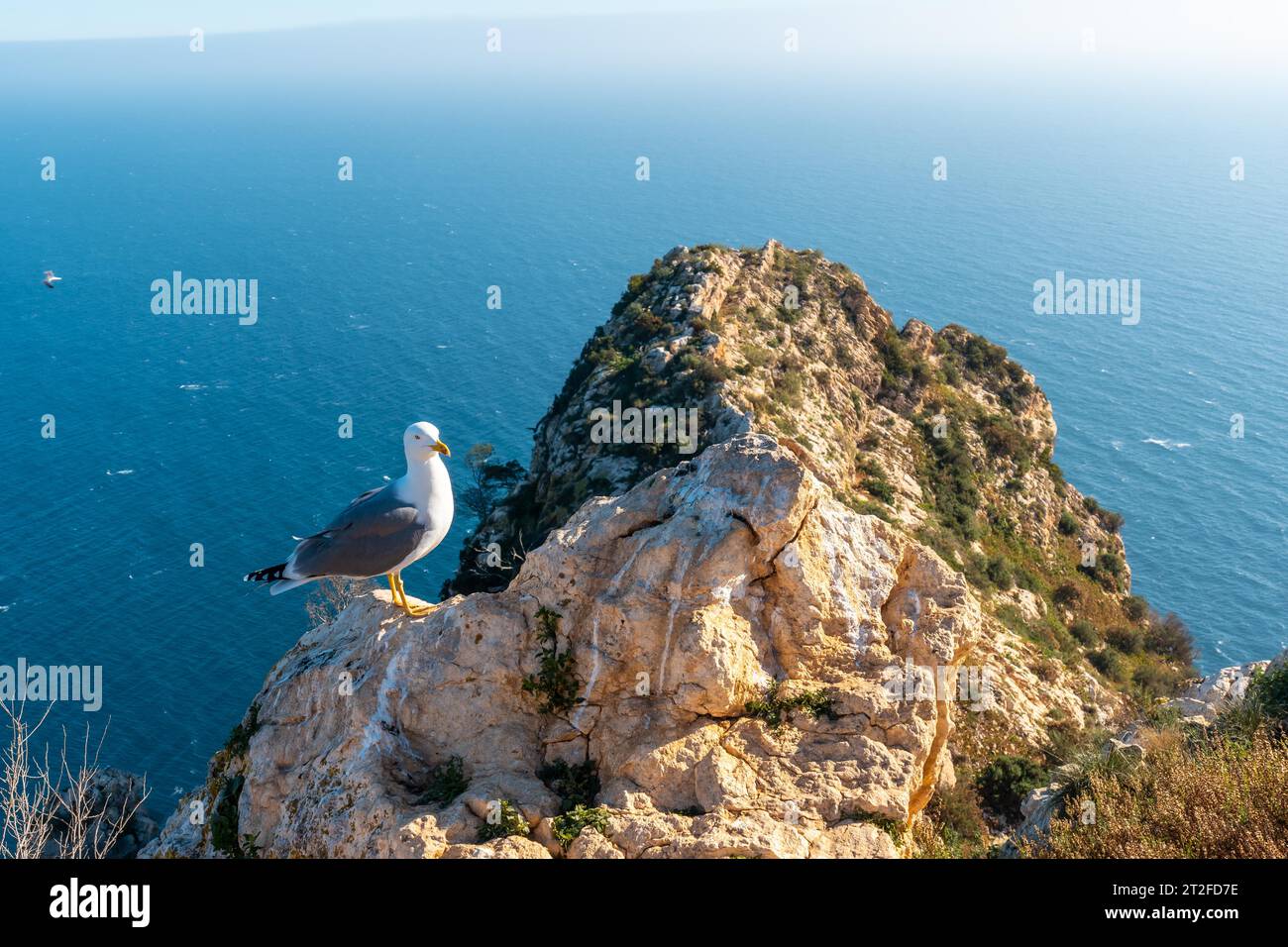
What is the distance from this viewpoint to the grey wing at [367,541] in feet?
50.4

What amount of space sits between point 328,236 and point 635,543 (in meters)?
192

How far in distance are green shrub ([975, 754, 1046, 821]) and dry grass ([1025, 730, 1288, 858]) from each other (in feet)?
23.0

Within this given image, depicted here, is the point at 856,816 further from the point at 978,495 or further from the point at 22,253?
the point at 22,253

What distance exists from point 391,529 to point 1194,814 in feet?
38.7

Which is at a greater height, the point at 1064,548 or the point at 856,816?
the point at 856,816

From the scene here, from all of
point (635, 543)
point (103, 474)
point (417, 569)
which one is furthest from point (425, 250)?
point (635, 543)

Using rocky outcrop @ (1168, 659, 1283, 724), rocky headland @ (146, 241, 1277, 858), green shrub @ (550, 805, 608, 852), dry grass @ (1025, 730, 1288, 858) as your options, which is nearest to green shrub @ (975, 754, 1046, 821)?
rocky headland @ (146, 241, 1277, 858)

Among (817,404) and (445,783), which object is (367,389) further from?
(445,783)

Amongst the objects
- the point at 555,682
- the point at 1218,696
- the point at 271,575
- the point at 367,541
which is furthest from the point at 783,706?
the point at 1218,696

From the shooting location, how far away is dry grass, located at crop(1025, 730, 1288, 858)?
449 inches

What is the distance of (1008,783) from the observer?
21516 millimetres

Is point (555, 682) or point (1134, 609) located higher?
point (555, 682)

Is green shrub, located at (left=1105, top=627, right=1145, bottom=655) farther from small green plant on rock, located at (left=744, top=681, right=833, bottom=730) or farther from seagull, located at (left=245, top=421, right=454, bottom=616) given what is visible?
seagull, located at (left=245, top=421, right=454, bottom=616)

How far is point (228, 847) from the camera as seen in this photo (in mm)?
14570
